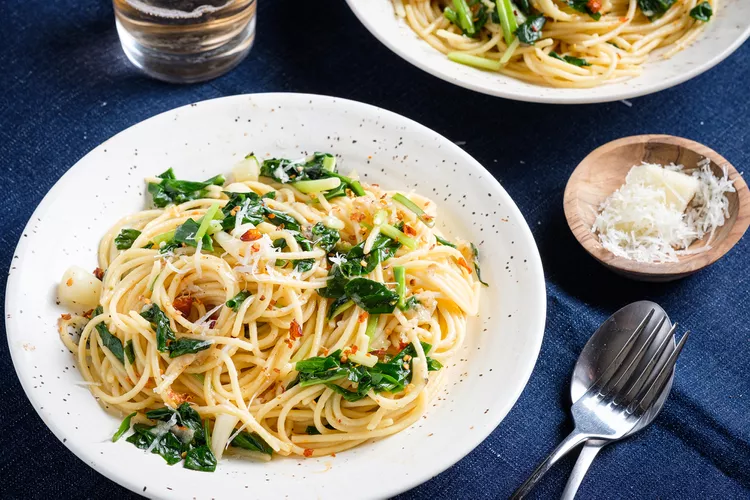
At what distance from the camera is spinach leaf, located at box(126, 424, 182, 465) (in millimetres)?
2887

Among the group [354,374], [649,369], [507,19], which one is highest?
[507,19]

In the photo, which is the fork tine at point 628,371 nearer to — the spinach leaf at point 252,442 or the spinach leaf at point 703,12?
the spinach leaf at point 252,442

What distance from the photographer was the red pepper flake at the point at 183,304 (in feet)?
10.5

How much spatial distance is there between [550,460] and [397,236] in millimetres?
1100

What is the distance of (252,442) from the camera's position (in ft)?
9.78

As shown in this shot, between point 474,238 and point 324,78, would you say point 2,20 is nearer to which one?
point 324,78

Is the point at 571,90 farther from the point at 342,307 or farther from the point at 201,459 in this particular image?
the point at 201,459

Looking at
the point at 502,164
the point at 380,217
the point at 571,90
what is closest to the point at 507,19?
the point at 571,90

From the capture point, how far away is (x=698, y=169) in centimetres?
411

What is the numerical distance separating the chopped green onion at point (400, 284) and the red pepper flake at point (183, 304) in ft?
2.76

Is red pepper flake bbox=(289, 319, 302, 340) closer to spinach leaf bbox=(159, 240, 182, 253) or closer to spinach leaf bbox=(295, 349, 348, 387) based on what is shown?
spinach leaf bbox=(295, 349, 348, 387)

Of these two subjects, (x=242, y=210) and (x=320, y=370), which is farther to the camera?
(x=242, y=210)

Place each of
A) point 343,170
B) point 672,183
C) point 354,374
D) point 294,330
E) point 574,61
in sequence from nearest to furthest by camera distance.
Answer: point 354,374
point 294,330
point 343,170
point 672,183
point 574,61

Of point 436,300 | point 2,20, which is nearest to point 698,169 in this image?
point 436,300
